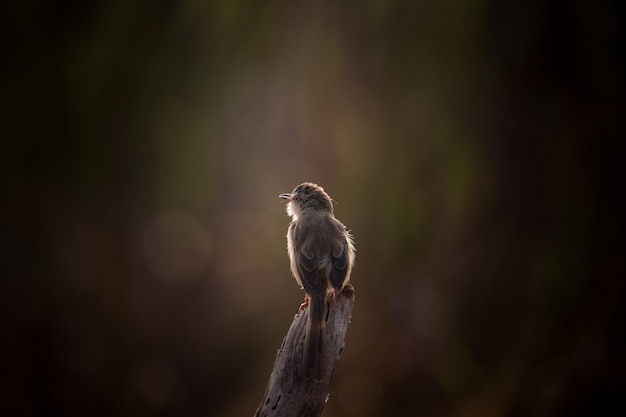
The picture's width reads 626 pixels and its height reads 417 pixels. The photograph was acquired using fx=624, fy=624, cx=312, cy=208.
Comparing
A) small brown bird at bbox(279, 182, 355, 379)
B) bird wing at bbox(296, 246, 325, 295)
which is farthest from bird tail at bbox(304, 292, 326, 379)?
bird wing at bbox(296, 246, 325, 295)

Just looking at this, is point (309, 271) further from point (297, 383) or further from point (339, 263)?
point (297, 383)

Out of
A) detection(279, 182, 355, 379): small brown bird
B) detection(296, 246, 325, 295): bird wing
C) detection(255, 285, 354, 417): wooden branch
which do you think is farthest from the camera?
detection(296, 246, 325, 295): bird wing

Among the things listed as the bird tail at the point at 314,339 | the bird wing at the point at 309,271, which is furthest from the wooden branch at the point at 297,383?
the bird wing at the point at 309,271

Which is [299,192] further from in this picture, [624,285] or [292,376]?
[624,285]

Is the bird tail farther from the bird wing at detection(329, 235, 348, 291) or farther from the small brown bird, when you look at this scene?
the bird wing at detection(329, 235, 348, 291)

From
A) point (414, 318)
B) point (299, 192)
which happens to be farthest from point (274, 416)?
point (414, 318)

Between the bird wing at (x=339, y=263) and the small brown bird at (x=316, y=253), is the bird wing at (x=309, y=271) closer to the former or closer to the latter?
the small brown bird at (x=316, y=253)
